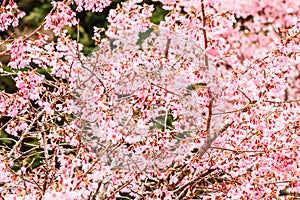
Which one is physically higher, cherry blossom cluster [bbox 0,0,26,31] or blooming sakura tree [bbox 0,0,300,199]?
cherry blossom cluster [bbox 0,0,26,31]

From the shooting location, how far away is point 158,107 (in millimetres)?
4094

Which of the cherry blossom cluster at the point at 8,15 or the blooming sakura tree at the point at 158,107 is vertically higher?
the cherry blossom cluster at the point at 8,15

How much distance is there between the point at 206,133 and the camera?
373 cm

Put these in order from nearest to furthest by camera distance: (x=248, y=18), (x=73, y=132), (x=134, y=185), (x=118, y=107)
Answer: (x=73, y=132)
(x=118, y=107)
(x=134, y=185)
(x=248, y=18)

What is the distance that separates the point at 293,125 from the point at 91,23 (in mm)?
7309

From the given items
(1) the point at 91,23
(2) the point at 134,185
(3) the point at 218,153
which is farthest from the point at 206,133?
(1) the point at 91,23

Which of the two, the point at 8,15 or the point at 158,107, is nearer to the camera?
the point at 8,15

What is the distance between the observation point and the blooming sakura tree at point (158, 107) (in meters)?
3.48

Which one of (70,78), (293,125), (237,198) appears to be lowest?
(237,198)

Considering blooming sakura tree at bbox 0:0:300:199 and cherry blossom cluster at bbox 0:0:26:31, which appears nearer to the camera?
blooming sakura tree at bbox 0:0:300:199

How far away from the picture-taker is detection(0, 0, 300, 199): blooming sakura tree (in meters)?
3.48

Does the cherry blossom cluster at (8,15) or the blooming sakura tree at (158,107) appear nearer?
the blooming sakura tree at (158,107)

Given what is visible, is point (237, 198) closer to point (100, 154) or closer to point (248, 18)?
point (100, 154)

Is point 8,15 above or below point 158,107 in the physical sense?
above
